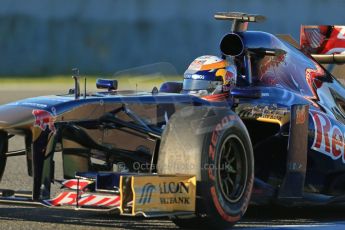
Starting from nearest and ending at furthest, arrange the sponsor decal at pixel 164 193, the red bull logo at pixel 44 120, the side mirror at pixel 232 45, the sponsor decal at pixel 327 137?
the sponsor decal at pixel 164 193
the red bull logo at pixel 44 120
the sponsor decal at pixel 327 137
the side mirror at pixel 232 45

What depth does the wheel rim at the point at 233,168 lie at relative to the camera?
6359mm

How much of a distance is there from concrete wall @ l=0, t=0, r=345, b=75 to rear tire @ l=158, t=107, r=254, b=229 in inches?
917

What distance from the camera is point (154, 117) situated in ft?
22.4

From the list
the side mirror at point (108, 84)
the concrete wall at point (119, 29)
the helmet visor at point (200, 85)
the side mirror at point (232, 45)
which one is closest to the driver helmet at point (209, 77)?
the helmet visor at point (200, 85)

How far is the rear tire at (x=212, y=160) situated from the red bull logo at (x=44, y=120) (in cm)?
83

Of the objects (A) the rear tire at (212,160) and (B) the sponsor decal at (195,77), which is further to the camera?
(B) the sponsor decal at (195,77)

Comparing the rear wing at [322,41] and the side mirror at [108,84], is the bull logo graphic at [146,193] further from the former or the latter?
the rear wing at [322,41]

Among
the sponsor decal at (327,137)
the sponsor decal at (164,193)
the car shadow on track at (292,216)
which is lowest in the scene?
the car shadow on track at (292,216)

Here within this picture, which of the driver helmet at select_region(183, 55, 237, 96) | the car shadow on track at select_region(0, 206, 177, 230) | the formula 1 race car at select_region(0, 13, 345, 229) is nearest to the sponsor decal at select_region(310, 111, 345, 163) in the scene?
the formula 1 race car at select_region(0, 13, 345, 229)

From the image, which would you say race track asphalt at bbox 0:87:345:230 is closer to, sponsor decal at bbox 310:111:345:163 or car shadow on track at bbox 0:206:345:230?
car shadow on track at bbox 0:206:345:230

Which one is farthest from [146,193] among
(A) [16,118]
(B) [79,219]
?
(B) [79,219]

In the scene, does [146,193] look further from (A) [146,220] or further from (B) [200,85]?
(B) [200,85]

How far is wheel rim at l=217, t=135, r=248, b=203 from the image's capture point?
20.9 feet

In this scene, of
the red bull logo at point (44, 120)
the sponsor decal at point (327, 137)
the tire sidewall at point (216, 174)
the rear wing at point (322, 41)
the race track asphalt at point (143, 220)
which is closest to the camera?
the tire sidewall at point (216, 174)
